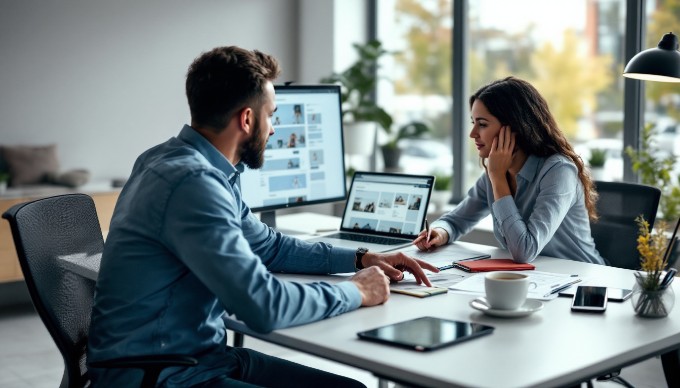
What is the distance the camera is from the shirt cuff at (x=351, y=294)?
6.08 feet

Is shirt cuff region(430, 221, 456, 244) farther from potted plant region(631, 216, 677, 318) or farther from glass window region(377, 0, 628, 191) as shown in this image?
glass window region(377, 0, 628, 191)

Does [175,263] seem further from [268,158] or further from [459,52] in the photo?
[459,52]

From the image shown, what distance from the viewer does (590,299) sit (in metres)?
1.93

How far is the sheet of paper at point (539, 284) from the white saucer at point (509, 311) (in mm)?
104

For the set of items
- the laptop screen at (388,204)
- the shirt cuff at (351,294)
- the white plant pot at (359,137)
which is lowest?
the shirt cuff at (351,294)

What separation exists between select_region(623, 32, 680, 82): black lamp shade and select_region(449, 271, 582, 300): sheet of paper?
2.35ft

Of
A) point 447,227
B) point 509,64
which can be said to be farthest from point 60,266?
point 509,64

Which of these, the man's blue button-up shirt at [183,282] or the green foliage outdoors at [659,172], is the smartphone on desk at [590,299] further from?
the green foliage outdoors at [659,172]

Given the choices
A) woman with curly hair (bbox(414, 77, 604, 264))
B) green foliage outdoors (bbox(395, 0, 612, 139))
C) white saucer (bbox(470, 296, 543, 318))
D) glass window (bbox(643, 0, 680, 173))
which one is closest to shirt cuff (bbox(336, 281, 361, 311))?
white saucer (bbox(470, 296, 543, 318))

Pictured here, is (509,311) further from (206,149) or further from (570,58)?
(570,58)

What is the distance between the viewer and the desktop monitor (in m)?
2.88

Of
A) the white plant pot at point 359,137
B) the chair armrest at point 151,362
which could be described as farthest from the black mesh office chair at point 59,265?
the white plant pot at point 359,137

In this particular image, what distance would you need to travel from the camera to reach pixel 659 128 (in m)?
4.54

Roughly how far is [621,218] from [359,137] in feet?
9.49
